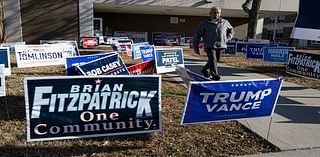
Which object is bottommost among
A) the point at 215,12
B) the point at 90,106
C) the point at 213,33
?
→ the point at 90,106

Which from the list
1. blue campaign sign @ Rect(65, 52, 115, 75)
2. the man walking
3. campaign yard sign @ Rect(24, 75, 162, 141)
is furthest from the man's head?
campaign yard sign @ Rect(24, 75, 162, 141)

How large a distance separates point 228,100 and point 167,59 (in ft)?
17.6

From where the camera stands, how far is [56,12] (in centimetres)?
2197

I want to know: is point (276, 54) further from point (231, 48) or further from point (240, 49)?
point (231, 48)

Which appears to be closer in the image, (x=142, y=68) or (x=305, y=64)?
(x=142, y=68)

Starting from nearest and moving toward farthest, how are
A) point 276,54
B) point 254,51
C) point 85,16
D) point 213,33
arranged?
point 213,33
point 276,54
point 254,51
point 85,16

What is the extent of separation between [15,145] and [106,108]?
4.19 ft

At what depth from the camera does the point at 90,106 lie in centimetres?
364

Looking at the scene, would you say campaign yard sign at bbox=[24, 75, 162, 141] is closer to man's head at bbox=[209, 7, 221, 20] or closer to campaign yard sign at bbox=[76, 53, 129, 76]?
campaign yard sign at bbox=[76, 53, 129, 76]

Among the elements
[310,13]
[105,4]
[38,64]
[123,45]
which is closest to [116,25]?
[105,4]

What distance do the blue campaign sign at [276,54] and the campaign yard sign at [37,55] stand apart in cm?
838

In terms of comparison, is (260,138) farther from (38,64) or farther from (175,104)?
(38,64)

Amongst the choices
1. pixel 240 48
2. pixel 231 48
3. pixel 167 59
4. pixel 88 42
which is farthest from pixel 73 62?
pixel 88 42

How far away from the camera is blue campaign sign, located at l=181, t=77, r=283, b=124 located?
3.72 metres
